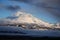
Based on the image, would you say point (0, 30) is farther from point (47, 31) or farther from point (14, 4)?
point (47, 31)

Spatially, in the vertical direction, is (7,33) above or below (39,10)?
below

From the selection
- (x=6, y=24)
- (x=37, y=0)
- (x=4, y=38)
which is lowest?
(x=4, y=38)

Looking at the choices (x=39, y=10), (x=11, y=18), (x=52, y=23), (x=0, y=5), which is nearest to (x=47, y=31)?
(x=52, y=23)

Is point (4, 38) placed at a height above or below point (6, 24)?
below

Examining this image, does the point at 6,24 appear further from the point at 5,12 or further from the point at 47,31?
the point at 47,31

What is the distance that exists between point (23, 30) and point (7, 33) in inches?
9.0

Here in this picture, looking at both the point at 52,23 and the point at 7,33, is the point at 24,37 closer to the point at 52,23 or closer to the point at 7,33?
the point at 7,33

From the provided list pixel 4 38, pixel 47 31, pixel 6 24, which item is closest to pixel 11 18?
pixel 6 24

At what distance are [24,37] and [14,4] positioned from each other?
49 centimetres

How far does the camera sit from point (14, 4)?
2.69 metres

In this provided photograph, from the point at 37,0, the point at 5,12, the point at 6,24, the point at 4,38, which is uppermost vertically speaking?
the point at 37,0

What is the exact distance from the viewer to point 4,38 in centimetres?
265

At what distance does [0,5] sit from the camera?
270 centimetres

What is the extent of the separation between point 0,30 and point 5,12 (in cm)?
26
